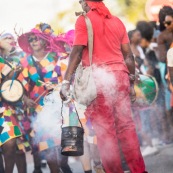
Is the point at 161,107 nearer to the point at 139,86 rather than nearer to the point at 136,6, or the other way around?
the point at 136,6

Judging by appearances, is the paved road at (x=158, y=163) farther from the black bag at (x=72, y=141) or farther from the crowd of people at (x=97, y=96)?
the black bag at (x=72, y=141)

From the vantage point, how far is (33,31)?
862cm

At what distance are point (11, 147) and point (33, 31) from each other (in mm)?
1321

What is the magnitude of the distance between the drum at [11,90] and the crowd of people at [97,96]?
0.01 metres

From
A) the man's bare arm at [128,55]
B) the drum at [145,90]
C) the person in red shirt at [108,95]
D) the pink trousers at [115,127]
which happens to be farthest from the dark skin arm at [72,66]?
the drum at [145,90]

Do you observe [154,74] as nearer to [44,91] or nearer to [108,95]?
[44,91]

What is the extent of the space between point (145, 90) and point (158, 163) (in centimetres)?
86

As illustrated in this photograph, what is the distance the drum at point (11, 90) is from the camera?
8.10 meters

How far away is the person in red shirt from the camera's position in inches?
273

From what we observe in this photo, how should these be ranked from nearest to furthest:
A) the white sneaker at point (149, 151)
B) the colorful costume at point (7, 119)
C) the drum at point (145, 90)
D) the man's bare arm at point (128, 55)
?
the man's bare arm at point (128, 55), the colorful costume at point (7, 119), the drum at point (145, 90), the white sneaker at point (149, 151)

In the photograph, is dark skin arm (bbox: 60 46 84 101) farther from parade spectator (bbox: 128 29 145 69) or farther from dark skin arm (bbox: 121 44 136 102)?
parade spectator (bbox: 128 29 145 69)

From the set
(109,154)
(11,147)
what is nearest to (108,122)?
(109,154)

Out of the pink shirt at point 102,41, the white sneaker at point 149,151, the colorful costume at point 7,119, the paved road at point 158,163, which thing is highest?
the pink shirt at point 102,41

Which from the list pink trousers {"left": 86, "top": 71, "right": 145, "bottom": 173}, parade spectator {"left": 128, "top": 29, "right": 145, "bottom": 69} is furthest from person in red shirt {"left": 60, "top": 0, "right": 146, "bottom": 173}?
parade spectator {"left": 128, "top": 29, "right": 145, "bottom": 69}
